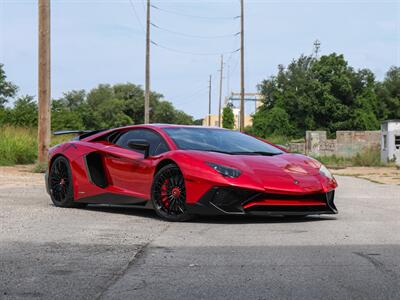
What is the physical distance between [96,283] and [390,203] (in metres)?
7.14

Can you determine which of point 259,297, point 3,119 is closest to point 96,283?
point 259,297

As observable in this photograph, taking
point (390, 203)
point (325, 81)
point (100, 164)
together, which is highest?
point (325, 81)

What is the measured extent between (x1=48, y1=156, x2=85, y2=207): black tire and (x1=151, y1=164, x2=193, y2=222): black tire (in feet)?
5.88

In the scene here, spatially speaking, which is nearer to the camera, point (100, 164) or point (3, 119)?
point (100, 164)

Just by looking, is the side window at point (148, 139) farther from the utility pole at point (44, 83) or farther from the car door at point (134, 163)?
the utility pole at point (44, 83)

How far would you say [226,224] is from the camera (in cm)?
780

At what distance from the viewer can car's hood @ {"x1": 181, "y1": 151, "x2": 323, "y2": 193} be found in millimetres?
7691

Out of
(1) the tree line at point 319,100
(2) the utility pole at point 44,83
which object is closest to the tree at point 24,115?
(1) the tree line at point 319,100

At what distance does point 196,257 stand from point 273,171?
8.20 ft

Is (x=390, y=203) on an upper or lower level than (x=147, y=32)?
lower

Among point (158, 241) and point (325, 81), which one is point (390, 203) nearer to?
point (158, 241)

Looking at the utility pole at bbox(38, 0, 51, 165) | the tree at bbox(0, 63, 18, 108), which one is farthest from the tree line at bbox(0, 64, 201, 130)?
the utility pole at bbox(38, 0, 51, 165)

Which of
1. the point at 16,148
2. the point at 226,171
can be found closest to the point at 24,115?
the point at 16,148

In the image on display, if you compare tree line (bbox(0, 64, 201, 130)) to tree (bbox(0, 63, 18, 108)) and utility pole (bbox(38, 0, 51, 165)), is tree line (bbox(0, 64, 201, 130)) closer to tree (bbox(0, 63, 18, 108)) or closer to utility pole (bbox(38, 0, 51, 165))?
tree (bbox(0, 63, 18, 108))
